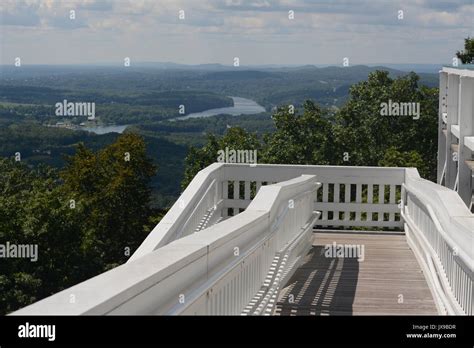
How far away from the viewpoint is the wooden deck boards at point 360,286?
6.93 m

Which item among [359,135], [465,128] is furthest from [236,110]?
[465,128]

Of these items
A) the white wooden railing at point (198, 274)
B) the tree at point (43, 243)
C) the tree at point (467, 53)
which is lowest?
the tree at point (43, 243)

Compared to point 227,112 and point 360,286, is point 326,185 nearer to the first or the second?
point 360,286

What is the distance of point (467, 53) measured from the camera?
30.5m

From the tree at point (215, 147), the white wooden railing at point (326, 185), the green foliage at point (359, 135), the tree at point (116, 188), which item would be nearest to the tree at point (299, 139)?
the green foliage at point (359, 135)

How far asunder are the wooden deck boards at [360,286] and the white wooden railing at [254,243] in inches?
7.0

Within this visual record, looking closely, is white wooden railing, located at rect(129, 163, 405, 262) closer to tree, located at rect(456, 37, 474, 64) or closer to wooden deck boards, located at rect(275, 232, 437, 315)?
wooden deck boards, located at rect(275, 232, 437, 315)

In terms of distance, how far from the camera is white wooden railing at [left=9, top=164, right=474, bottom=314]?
3.26 m

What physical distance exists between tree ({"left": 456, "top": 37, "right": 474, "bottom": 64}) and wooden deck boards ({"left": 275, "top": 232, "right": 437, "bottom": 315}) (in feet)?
69.7

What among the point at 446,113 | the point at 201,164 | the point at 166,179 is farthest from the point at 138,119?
the point at 446,113

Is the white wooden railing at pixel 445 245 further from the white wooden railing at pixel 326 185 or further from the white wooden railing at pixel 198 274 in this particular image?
the white wooden railing at pixel 326 185

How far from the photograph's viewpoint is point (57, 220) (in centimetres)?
2770
